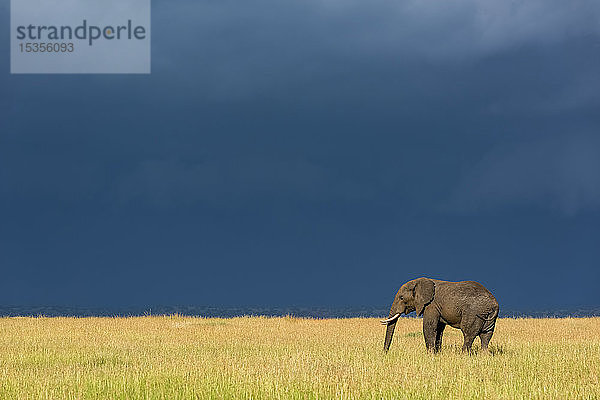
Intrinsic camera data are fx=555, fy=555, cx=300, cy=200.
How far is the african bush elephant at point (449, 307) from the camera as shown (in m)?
13.8

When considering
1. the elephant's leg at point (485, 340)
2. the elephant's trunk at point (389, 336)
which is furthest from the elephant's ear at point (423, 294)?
the elephant's leg at point (485, 340)

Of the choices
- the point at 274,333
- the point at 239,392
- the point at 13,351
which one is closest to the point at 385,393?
the point at 239,392

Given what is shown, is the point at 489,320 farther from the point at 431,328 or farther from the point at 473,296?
the point at 431,328

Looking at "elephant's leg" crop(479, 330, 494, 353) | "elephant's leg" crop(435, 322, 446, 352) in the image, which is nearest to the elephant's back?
"elephant's leg" crop(479, 330, 494, 353)

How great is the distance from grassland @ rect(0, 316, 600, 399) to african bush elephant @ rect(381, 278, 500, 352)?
0.61 meters

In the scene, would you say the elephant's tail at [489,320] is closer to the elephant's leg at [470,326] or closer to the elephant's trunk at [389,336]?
the elephant's leg at [470,326]

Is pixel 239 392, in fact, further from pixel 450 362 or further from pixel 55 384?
pixel 450 362

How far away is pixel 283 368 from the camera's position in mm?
10938

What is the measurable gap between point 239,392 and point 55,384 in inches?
137

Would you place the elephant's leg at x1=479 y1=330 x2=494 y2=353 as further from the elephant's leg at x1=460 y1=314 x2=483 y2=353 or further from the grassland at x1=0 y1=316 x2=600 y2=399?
the grassland at x1=0 y1=316 x2=600 y2=399

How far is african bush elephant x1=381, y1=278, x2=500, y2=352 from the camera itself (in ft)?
45.4

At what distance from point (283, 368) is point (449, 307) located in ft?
17.3

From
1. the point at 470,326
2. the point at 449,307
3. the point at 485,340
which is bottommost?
the point at 485,340

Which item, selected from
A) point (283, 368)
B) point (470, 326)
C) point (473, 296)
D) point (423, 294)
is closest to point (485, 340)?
point (470, 326)
